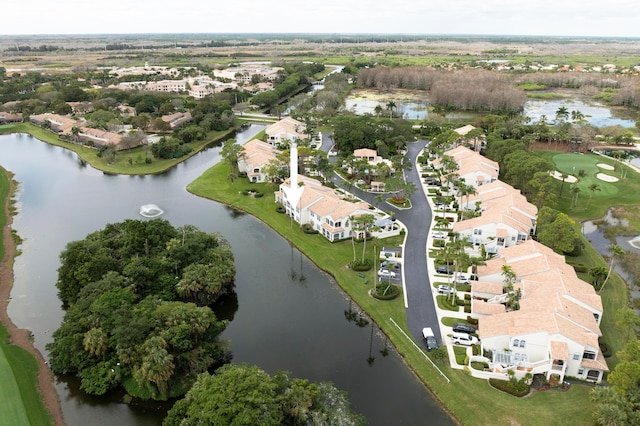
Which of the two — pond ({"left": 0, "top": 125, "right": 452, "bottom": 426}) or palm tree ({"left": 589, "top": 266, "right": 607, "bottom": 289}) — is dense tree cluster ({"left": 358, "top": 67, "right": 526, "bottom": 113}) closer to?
pond ({"left": 0, "top": 125, "right": 452, "bottom": 426})

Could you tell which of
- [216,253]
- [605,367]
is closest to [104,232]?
[216,253]

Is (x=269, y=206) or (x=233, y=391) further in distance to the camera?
(x=269, y=206)

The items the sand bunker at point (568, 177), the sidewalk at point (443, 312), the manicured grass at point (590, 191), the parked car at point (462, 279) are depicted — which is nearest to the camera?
the sidewalk at point (443, 312)

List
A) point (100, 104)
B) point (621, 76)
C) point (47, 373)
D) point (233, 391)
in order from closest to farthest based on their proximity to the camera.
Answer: point (233, 391)
point (47, 373)
point (100, 104)
point (621, 76)

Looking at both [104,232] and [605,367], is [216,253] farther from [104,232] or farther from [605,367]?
[605,367]

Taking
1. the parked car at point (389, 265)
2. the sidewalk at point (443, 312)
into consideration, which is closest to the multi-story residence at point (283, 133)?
the sidewalk at point (443, 312)

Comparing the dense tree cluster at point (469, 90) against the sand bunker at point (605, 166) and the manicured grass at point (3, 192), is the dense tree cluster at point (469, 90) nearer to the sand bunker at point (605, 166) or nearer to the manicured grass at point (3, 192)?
the sand bunker at point (605, 166)
